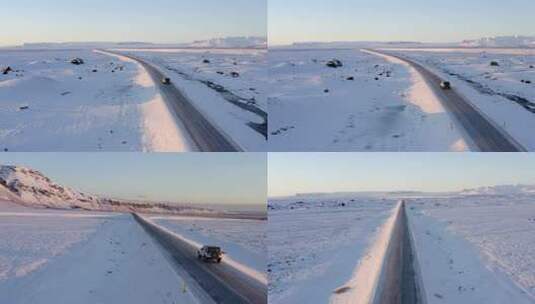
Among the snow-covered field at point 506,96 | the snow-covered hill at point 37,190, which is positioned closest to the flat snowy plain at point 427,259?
the snow-covered field at point 506,96

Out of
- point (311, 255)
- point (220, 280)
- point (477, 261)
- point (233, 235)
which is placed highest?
point (220, 280)

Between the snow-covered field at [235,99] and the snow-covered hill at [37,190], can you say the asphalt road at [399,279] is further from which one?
the snow-covered hill at [37,190]

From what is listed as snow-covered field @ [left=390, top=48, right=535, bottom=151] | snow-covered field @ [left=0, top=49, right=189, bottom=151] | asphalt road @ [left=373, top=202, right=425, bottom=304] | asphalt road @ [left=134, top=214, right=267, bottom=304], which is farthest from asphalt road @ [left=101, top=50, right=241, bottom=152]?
snow-covered field @ [left=390, top=48, right=535, bottom=151]

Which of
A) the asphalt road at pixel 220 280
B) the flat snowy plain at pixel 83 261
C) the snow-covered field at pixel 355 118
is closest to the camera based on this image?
the flat snowy plain at pixel 83 261

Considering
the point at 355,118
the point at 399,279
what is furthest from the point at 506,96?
the point at 399,279

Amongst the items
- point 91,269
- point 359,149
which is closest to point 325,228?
point 359,149

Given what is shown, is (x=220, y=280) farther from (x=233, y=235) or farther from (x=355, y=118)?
(x=233, y=235)
